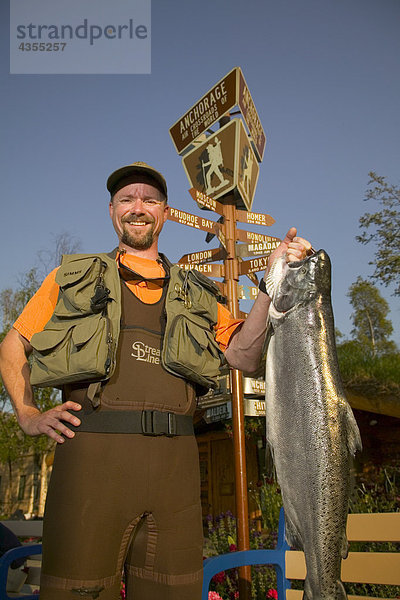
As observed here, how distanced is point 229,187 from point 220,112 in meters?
1.38

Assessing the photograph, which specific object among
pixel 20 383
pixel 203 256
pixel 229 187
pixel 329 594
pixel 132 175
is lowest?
pixel 329 594

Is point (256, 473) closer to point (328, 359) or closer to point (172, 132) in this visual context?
point (172, 132)

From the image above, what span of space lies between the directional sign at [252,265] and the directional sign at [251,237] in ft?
1.42

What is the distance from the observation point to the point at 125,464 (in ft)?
8.04

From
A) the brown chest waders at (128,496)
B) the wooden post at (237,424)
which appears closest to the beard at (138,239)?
the brown chest waders at (128,496)

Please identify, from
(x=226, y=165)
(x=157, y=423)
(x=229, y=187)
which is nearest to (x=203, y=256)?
(x=229, y=187)

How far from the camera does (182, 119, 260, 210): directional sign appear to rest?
7516 millimetres

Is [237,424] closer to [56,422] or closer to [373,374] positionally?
[56,422]

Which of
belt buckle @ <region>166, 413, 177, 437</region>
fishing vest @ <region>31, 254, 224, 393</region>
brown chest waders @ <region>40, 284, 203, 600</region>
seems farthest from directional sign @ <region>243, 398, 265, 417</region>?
belt buckle @ <region>166, 413, 177, 437</region>

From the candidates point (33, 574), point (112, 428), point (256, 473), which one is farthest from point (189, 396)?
point (256, 473)

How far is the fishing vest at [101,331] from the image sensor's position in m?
2.54

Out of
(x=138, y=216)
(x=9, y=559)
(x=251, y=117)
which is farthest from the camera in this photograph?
(x=251, y=117)

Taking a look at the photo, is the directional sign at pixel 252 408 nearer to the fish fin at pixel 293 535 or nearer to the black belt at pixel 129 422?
the black belt at pixel 129 422

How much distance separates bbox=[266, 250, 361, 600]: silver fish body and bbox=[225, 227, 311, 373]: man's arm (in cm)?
22
